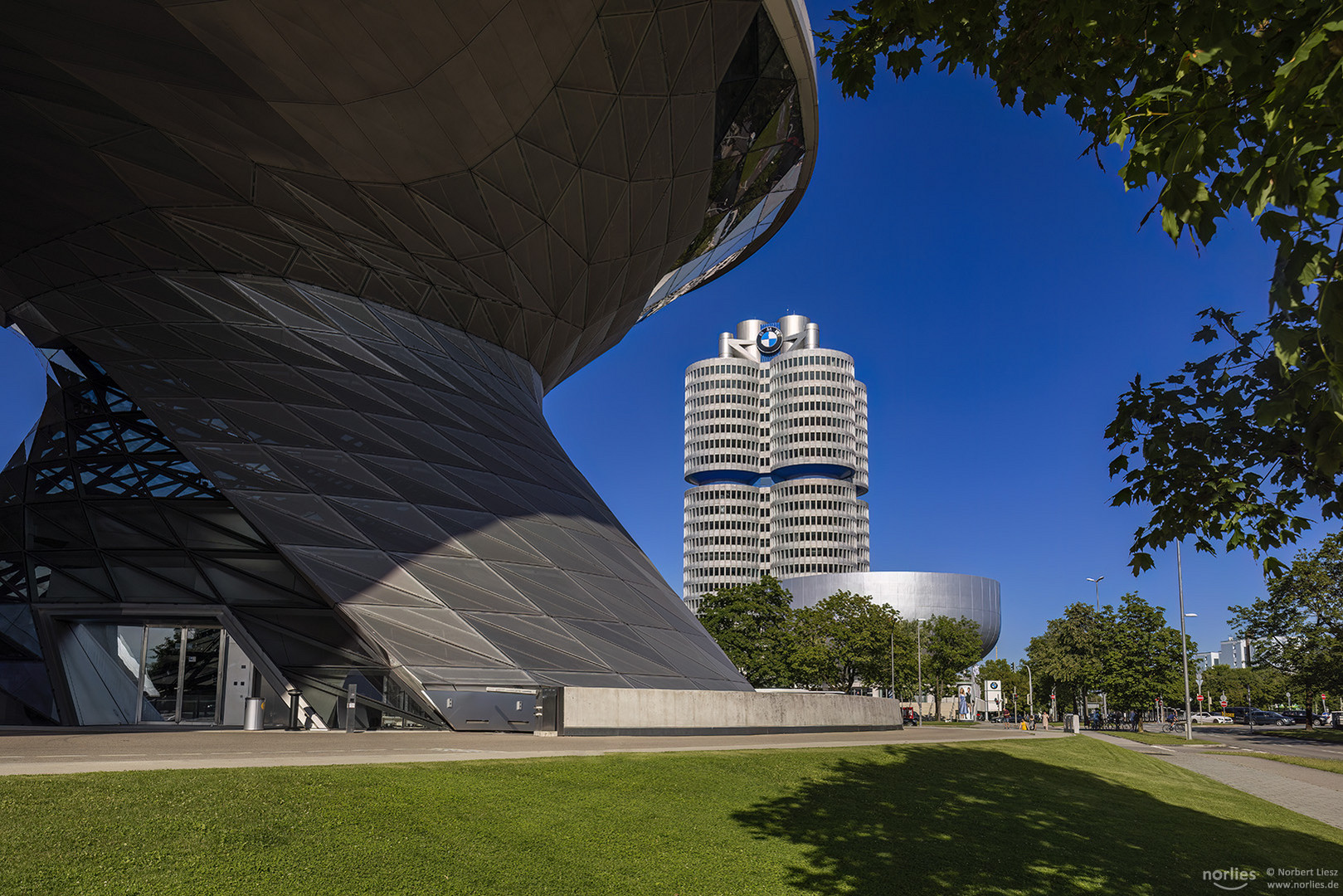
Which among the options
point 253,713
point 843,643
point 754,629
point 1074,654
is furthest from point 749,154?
point 1074,654

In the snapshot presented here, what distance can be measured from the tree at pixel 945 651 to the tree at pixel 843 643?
572cm

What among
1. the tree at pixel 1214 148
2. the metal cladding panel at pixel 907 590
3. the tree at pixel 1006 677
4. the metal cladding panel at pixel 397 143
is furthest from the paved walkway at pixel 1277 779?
the metal cladding panel at pixel 907 590

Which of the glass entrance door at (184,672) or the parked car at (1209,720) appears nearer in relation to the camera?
the glass entrance door at (184,672)

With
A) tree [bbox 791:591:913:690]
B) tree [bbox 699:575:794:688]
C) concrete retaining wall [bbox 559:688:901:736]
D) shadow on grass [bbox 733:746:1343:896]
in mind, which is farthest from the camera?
tree [bbox 791:591:913:690]

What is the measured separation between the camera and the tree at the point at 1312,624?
47059 millimetres

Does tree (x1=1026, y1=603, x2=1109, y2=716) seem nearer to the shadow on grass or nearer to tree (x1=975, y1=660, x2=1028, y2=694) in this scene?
tree (x1=975, y1=660, x2=1028, y2=694)

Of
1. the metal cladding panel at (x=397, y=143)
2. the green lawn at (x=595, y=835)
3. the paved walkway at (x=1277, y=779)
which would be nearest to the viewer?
the green lawn at (x=595, y=835)

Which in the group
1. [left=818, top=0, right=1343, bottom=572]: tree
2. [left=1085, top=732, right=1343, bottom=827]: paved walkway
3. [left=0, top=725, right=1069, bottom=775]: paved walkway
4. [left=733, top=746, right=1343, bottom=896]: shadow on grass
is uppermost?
[left=818, top=0, right=1343, bottom=572]: tree

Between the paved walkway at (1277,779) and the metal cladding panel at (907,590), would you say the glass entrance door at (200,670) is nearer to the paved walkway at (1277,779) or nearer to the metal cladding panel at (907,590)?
the paved walkway at (1277,779)

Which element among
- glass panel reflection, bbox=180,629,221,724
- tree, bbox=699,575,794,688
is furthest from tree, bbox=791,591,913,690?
glass panel reflection, bbox=180,629,221,724

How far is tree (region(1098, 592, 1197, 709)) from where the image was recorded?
2124 inches

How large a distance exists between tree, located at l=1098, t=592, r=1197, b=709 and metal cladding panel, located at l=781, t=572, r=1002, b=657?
229 feet

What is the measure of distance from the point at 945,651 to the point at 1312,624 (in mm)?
29867

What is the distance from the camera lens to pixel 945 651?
75.2 m
